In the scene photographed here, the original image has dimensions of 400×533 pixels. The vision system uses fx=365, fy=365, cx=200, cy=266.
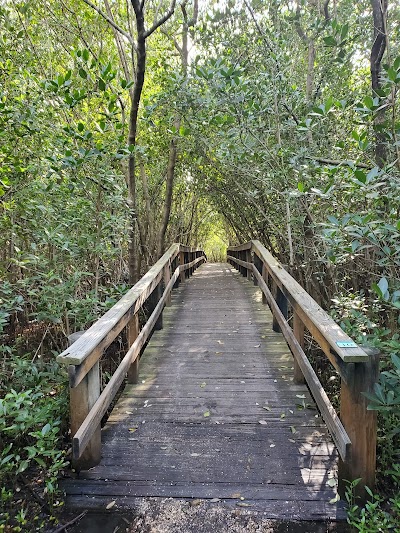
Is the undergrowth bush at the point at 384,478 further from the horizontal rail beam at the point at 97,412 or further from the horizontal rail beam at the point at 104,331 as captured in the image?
the horizontal rail beam at the point at 104,331

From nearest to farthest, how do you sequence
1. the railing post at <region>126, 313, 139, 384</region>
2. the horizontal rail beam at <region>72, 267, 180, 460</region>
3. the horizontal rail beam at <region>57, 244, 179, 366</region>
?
the horizontal rail beam at <region>72, 267, 180, 460</region> < the horizontal rail beam at <region>57, 244, 179, 366</region> < the railing post at <region>126, 313, 139, 384</region>

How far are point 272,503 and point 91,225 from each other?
2.82m

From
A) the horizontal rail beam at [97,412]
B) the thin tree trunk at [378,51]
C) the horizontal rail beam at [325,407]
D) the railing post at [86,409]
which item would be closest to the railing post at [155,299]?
the horizontal rail beam at [97,412]

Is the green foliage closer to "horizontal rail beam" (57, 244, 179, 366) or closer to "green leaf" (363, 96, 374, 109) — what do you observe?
"horizontal rail beam" (57, 244, 179, 366)

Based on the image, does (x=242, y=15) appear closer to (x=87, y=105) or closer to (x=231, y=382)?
(x=87, y=105)

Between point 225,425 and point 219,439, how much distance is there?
0.15 meters

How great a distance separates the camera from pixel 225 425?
2561 mm

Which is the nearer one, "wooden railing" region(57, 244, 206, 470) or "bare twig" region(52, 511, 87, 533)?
"bare twig" region(52, 511, 87, 533)

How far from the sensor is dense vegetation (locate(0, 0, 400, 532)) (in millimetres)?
2232

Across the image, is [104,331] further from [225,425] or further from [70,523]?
[225,425]

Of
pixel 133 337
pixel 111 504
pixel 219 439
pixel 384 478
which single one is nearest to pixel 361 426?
pixel 384 478

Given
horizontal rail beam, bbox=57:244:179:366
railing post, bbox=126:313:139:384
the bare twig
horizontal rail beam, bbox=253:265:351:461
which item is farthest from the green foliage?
railing post, bbox=126:313:139:384

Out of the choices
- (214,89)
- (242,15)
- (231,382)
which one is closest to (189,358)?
(231,382)

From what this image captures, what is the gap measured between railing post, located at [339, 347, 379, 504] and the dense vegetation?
0.28ft
